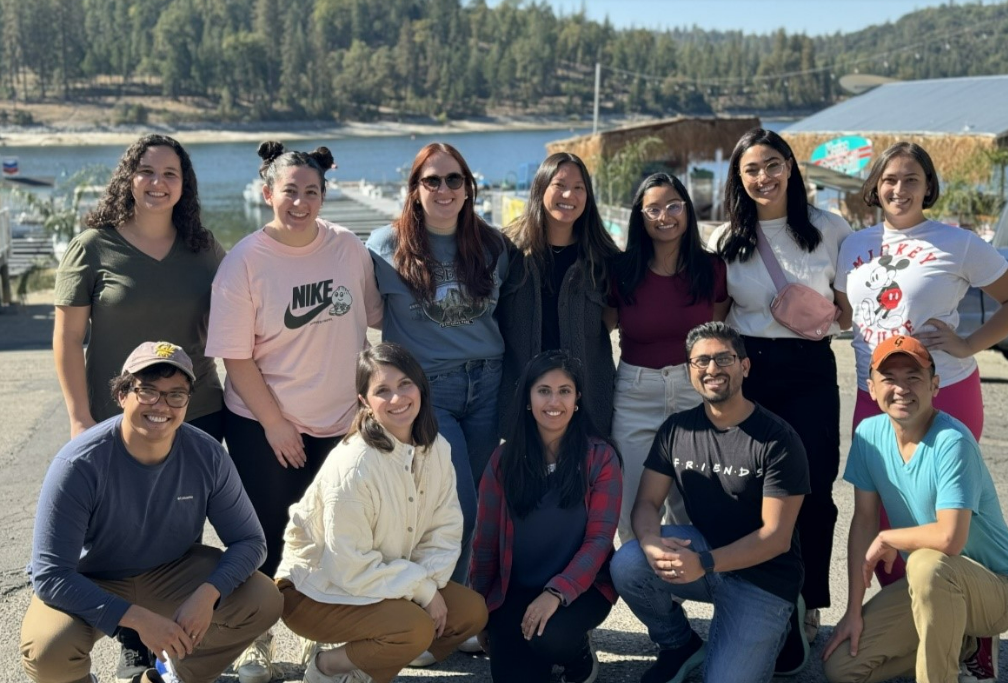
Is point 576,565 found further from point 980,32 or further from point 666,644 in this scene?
point 980,32

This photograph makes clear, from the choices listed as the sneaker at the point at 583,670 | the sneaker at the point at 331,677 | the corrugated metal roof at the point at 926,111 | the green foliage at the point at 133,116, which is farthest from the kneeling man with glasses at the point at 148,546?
the green foliage at the point at 133,116

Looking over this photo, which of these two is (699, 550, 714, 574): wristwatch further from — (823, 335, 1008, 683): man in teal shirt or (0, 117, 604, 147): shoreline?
(0, 117, 604, 147): shoreline

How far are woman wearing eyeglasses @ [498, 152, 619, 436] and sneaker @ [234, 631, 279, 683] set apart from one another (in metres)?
1.21

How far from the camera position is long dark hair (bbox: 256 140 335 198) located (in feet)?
12.3

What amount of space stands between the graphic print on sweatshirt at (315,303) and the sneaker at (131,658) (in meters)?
1.26

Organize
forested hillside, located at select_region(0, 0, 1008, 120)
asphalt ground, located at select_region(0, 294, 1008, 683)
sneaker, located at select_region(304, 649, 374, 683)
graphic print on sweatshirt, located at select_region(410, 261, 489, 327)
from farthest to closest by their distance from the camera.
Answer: forested hillside, located at select_region(0, 0, 1008, 120)
graphic print on sweatshirt, located at select_region(410, 261, 489, 327)
asphalt ground, located at select_region(0, 294, 1008, 683)
sneaker, located at select_region(304, 649, 374, 683)

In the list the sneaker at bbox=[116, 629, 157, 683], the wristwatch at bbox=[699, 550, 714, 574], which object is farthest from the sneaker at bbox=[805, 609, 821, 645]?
the sneaker at bbox=[116, 629, 157, 683]

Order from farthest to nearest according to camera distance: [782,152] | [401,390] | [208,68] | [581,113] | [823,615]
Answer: [581,113] → [208,68] → [823,615] → [782,152] → [401,390]

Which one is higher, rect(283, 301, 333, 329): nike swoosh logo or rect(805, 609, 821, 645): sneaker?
rect(283, 301, 333, 329): nike swoosh logo

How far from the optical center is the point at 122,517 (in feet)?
10.9

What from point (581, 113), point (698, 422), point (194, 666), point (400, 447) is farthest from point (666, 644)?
point (581, 113)

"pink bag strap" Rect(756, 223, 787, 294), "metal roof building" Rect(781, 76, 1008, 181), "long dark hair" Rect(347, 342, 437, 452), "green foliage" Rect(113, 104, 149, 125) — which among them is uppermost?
"green foliage" Rect(113, 104, 149, 125)

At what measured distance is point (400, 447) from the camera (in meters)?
3.51

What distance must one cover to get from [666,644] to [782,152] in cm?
191
